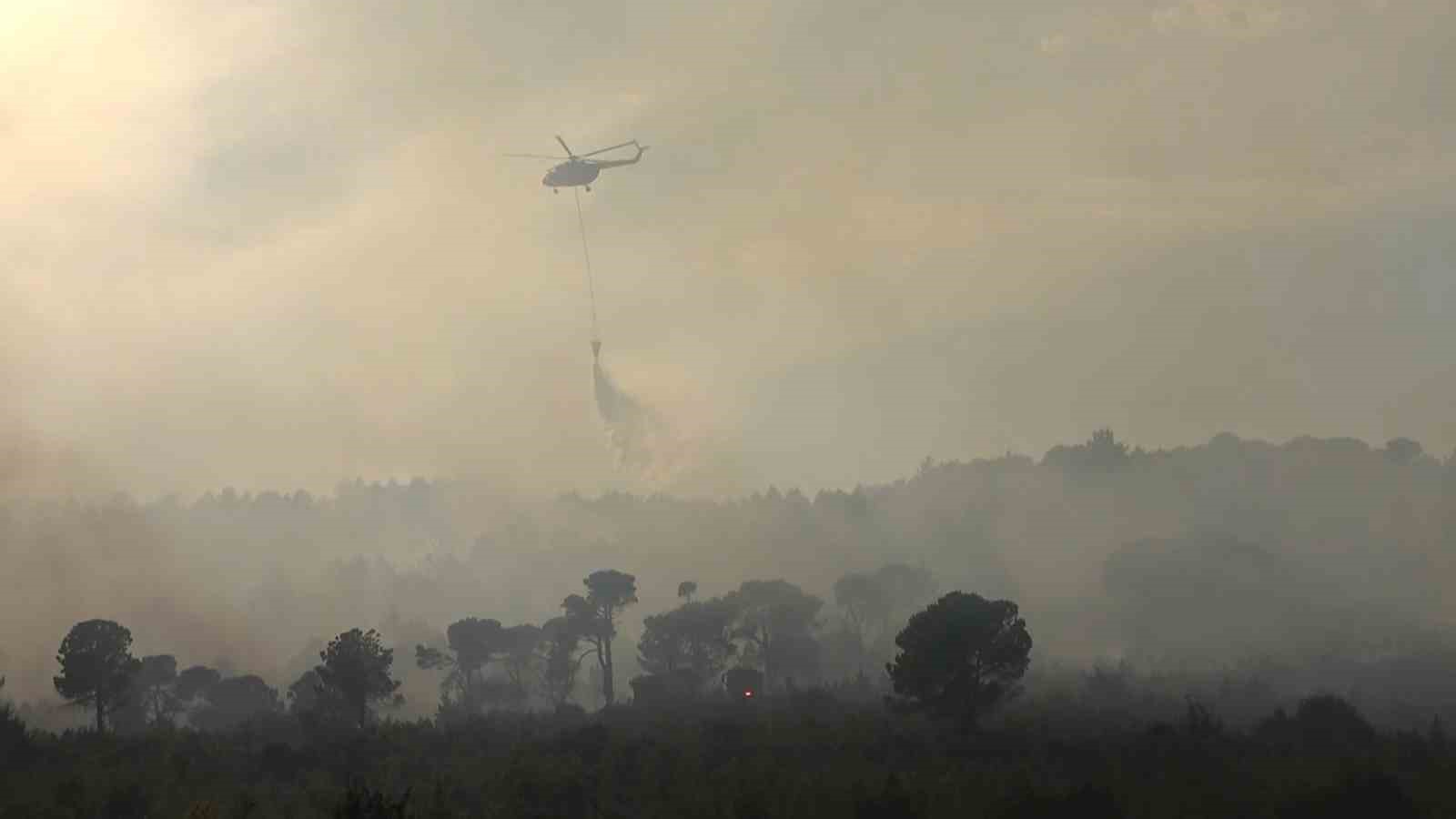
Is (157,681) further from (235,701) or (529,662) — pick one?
(529,662)

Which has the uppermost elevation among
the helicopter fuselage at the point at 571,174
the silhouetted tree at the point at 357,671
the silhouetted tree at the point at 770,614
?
the helicopter fuselage at the point at 571,174

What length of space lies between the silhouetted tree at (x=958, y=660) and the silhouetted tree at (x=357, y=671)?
49.1 metres

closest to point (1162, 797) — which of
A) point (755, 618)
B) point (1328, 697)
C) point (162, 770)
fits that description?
point (1328, 697)

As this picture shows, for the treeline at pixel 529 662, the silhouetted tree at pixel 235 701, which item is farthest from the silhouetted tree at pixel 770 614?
the silhouetted tree at pixel 235 701

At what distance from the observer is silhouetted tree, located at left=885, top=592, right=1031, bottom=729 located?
9512 cm

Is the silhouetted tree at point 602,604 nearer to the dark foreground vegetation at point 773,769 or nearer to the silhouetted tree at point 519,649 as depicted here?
the silhouetted tree at point 519,649

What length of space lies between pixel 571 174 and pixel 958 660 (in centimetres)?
6294

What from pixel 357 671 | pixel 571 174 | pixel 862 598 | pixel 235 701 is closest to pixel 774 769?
pixel 357 671

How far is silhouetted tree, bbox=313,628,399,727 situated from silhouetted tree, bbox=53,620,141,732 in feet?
58.9

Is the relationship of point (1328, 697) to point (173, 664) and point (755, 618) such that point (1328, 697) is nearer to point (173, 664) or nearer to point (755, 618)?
point (755, 618)

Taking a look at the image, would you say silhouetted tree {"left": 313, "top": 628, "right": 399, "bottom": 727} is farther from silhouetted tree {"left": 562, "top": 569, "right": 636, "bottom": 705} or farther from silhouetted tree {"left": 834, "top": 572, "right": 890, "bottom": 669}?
silhouetted tree {"left": 834, "top": 572, "right": 890, "bottom": 669}

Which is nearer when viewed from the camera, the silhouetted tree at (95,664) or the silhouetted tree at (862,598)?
the silhouetted tree at (95,664)

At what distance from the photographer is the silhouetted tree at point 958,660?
95.1m

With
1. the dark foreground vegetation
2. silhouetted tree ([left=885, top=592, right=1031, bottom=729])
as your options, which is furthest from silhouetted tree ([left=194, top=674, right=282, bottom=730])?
silhouetted tree ([left=885, top=592, right=1031, bottom=729])
